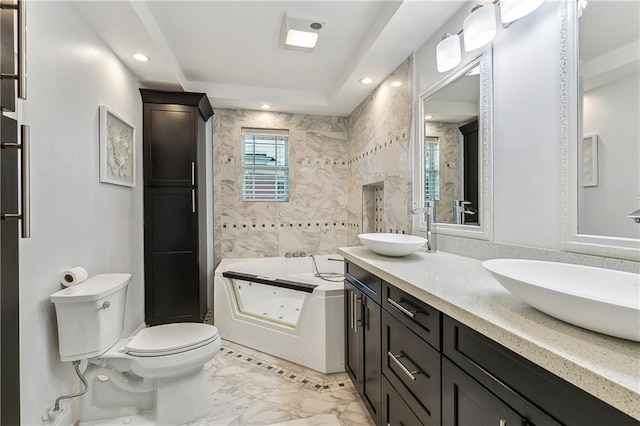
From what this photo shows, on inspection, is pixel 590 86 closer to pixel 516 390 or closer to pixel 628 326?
pixel 628 326

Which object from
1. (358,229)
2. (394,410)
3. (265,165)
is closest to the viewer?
(394,410)

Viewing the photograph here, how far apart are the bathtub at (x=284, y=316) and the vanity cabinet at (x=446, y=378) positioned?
0.40 meters

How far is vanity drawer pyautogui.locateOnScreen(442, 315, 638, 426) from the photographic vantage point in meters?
0.53

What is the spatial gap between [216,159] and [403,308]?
119 inches

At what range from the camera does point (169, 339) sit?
178cm

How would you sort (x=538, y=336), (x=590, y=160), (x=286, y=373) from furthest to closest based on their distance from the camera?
(x=286, y=373) → (x=590, y=160) → (x=538, y=336)

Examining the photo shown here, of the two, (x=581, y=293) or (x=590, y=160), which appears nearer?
(x=581, y=293)

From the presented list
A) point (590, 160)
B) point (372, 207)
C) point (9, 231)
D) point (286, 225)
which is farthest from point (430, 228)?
point (286, 225)

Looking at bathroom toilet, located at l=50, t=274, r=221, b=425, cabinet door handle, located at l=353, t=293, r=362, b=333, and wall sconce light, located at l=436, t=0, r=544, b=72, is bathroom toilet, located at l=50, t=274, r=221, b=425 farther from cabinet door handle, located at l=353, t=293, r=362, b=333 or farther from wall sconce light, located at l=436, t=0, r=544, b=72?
wall sconce light, located at l=436, t=0, r=544, b=72

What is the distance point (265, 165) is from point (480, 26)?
9.08ft

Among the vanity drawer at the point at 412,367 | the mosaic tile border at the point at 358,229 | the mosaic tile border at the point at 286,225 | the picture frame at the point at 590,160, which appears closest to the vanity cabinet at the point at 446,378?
the vanity drawer at the point at 412,367

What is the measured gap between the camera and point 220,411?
1.80 meters

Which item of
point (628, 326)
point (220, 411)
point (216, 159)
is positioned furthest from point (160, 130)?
point (628, 326)

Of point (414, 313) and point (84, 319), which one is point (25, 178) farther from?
point (414, 313)
